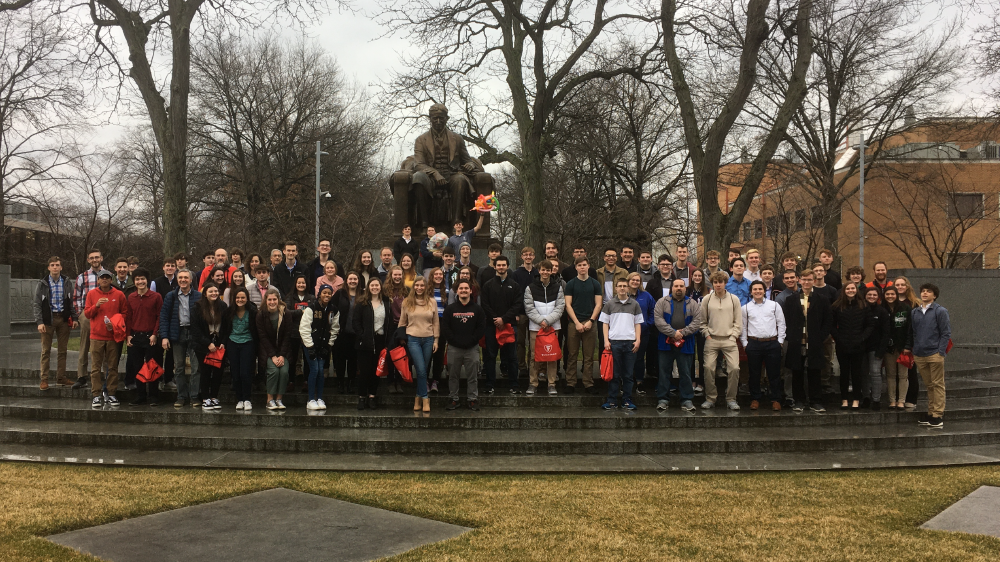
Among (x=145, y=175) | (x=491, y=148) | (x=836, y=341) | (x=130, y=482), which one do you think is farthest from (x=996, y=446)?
(x=145, y=175)

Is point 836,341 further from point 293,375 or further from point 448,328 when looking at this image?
point 293,375

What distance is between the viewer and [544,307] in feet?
31.3

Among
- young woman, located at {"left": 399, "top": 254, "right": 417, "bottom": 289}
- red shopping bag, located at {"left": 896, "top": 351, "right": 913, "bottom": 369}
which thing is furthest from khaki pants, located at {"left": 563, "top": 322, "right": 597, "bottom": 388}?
red shopping bag, located at {"left": 896, "top": 351, "right": 913, "bottom": 369}

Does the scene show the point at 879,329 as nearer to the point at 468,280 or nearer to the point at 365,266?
the point at 468,280

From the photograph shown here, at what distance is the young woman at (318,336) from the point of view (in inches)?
346

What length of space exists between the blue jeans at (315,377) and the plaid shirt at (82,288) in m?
3.82

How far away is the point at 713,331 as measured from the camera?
9133 mm

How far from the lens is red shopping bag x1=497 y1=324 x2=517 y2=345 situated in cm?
955

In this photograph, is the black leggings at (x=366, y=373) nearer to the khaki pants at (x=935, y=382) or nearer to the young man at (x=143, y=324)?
the young man at (x=143, y=324)

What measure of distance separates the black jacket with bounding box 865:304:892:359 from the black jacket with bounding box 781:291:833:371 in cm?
61

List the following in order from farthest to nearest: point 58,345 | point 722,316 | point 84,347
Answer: point 58,345 < point 84,347 < point 722,316

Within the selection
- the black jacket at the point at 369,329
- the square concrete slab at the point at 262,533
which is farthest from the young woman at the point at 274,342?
the square concrete slab at the point at 262,533

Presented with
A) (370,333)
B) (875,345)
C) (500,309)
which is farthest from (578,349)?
(875,345)

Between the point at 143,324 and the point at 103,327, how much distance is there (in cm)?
55
